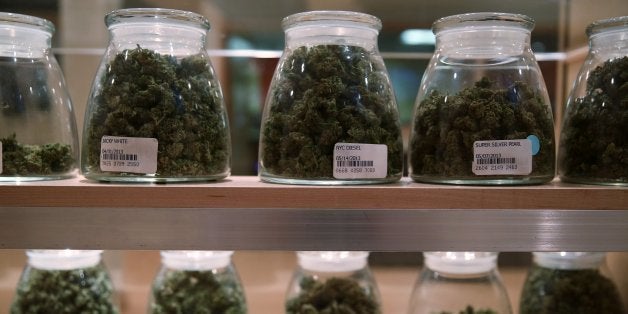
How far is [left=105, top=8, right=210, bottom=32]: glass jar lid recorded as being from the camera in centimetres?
80

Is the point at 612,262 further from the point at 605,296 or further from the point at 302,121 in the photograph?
the point at 302,121

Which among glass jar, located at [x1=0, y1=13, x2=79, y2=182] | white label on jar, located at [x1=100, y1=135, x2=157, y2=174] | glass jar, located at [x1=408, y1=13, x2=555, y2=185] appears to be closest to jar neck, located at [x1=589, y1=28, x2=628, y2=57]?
glass jar, located at [x1=408, y1=13, x2=555, y2=185]

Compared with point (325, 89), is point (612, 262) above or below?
below

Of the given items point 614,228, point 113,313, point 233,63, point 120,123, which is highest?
point 233,63

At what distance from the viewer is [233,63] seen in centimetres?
128

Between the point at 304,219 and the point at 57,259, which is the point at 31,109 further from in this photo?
the point at 304,219

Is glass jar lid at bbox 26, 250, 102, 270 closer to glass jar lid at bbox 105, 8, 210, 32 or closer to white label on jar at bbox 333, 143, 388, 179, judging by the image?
glass jar lid at bbox 105, 8, 210, 32

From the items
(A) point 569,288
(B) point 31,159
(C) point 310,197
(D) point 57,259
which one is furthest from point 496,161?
(D) point 57,259

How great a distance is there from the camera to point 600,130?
766 mm

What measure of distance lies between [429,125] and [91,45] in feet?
2.79

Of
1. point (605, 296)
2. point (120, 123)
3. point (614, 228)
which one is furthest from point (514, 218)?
point (120, 123)

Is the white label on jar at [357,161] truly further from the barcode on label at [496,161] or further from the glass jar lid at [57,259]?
the glass jar lid at [57,259]

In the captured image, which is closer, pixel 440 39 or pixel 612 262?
pixel 440 39

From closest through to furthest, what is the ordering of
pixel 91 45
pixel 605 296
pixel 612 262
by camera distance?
1. pixel 605 296
2. pixel 612 262
3. pixel 91 45
